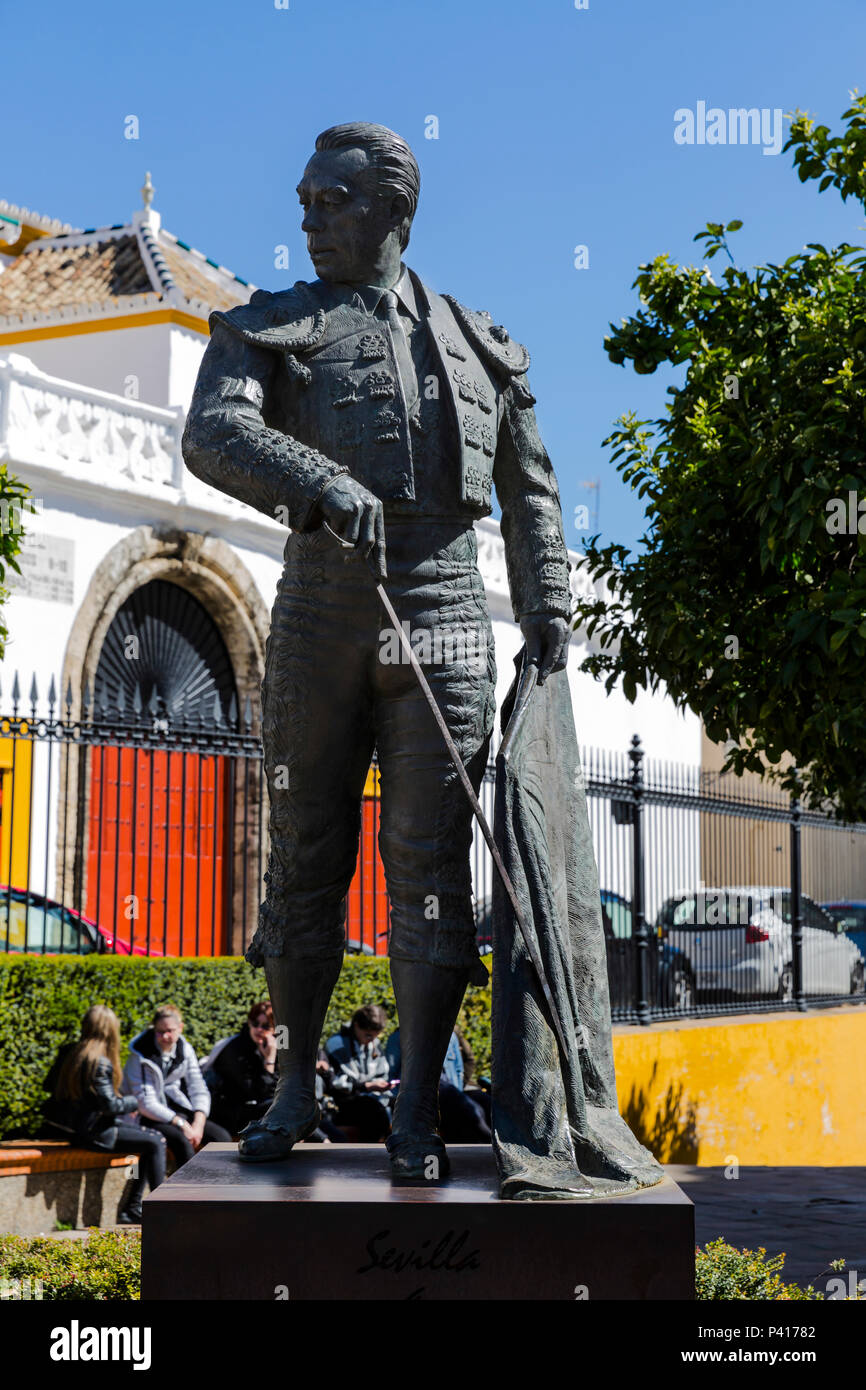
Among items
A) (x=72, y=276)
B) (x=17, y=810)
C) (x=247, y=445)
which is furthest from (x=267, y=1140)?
(x=72, y=276)

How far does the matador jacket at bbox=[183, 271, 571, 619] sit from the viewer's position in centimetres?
390

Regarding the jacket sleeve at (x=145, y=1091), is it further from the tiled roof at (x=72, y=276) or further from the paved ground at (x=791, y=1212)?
the tiled roof at (x=72, y=276)

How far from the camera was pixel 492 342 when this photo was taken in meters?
4.48

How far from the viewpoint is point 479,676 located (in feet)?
13.9

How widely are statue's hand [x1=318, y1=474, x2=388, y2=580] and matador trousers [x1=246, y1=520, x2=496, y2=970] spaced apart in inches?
9.5

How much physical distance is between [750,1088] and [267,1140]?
349 inches

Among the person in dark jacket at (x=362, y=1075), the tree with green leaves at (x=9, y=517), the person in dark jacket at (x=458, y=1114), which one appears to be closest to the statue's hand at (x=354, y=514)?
the tree with green leaves at (x=9, y=517)

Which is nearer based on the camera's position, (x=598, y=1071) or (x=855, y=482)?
(x=598, y=1071)

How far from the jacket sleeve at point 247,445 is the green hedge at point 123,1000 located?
4712 mm

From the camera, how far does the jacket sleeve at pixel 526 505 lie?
4.47 metres

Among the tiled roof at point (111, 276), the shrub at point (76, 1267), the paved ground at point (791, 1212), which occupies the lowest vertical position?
the paved ground at point (791, 1212)
